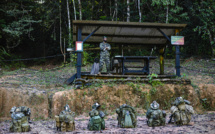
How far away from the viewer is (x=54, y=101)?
7957mm

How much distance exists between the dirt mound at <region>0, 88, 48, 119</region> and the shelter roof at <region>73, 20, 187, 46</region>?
3.50 metres

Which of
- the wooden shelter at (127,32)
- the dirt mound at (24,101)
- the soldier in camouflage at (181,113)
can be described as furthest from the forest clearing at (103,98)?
the soldier in camouflage at (181,113)

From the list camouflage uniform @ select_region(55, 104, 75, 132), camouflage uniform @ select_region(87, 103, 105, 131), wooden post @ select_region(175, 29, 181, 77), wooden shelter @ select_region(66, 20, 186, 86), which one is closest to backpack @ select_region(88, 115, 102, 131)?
camouflage uniform @ select_region(87, 103, 105, 131)

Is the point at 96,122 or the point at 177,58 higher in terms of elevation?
the point at 177,58

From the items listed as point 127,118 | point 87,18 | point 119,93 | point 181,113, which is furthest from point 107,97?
point 87,18

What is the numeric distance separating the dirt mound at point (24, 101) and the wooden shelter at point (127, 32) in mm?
1828

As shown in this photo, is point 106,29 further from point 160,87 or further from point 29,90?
point 29,90

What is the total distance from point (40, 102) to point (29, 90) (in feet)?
2.74

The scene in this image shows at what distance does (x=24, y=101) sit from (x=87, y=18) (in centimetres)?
1415

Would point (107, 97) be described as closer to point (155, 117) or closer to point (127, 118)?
point (127, 118)

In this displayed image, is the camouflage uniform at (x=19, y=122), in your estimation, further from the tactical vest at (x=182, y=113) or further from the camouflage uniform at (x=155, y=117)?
the tactical vest at (x=182, y=113)

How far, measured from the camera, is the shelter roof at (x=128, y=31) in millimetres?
8938

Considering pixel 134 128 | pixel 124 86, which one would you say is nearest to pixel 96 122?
pixel 134 128

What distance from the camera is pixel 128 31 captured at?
10406mm
